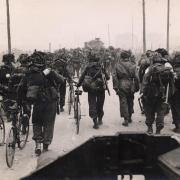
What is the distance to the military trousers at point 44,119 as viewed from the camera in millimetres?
10281

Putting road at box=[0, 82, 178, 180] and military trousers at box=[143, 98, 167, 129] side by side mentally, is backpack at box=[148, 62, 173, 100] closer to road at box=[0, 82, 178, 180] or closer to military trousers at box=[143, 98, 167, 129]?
military trousers at box=[143, 98, 167, 129]

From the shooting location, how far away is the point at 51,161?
404 centimetres

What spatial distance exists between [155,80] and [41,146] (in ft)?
8.93

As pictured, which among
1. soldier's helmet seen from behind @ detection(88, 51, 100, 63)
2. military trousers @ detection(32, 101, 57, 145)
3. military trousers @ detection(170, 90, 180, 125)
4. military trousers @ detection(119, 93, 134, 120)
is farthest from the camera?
military trousers @ detection(119, 93, 134, 120)

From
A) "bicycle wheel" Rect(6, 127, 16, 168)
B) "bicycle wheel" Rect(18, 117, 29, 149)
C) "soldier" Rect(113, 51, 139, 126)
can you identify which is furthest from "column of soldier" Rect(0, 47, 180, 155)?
"bicycle wheel" Rect(6, 127, 16, 168)

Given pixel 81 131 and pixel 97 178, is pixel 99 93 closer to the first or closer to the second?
pixel 81 131

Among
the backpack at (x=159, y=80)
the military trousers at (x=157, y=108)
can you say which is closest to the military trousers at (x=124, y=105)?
the military trousers at (x=157, y=108)

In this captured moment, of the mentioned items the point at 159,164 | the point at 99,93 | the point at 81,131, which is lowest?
the point at 81,131

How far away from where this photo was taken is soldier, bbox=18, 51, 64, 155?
398 inches

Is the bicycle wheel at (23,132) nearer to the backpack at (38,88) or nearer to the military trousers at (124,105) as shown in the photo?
the backpack at (38,88)

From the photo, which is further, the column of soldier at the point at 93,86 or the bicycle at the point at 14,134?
the column of soldier at the point at 93,86

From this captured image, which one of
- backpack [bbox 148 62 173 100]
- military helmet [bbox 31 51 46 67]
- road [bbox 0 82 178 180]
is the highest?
military helmet [bbox 31 51 46 67]

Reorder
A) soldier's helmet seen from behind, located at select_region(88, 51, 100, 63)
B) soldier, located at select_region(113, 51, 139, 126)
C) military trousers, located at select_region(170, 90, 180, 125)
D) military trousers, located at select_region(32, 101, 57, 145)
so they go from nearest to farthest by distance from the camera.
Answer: military trousers, located at select_region(32, 101, 57, 145)
military trousers, located at select_region(170, 90, 180, 125)
soldier's helmet seen from behind, located at select_region(88, 51, 100, 63)
soldier, located at select_region(113, 51, 139, 126)

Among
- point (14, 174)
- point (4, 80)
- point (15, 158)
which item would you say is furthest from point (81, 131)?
point (14, 174)
